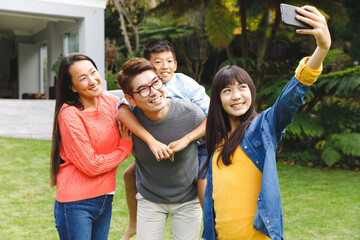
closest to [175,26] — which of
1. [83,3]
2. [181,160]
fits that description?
[83,3]

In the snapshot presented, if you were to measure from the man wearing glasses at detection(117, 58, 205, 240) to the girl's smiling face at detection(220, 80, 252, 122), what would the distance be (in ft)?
1.05

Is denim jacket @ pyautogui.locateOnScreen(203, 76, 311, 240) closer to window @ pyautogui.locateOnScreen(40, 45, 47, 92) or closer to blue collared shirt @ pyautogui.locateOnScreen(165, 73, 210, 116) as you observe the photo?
blue collared shirt @ pyautogui.locateOnScreen(165, 73, 210, 116)

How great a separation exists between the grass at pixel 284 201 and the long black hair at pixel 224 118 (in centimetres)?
262

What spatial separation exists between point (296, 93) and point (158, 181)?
37.7 inches

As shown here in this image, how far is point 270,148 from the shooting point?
72.5 inches

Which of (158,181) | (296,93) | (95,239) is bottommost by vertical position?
(95,239)

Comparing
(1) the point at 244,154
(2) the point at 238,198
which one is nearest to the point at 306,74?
(1) the point at 244,154

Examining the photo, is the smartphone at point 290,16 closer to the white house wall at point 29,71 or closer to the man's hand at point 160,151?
the man's hand at point 160,151

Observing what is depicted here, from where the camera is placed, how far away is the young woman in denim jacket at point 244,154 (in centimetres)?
176

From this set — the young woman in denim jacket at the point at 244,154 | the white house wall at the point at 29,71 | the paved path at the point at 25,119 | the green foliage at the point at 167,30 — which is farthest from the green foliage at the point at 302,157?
the white house wall at the point at 29,71

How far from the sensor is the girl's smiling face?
1990 millimetres

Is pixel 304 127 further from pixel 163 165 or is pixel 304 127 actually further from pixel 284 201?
pixel 163 165

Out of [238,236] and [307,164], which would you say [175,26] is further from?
[238,236]

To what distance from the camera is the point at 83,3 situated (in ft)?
41.0
